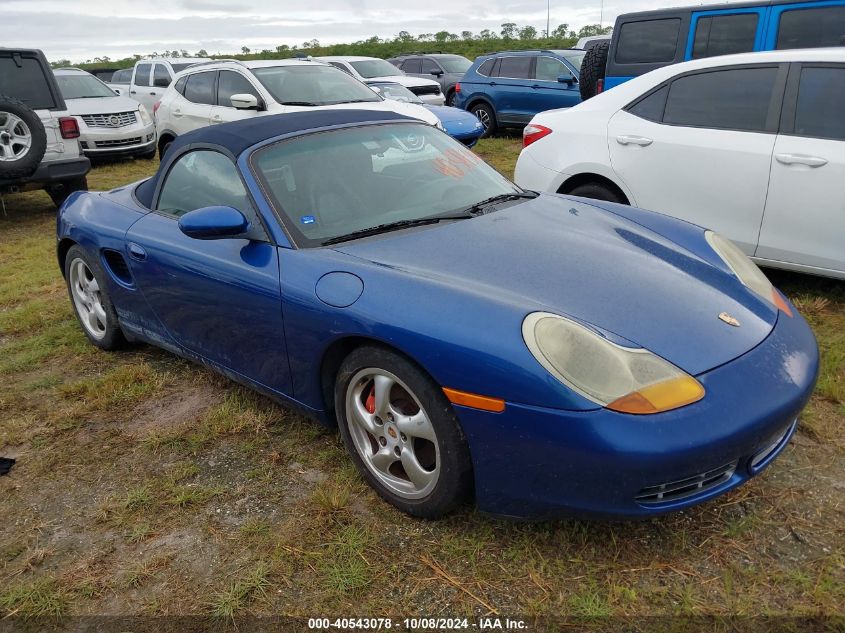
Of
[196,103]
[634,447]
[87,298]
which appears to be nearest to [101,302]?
[87,298]

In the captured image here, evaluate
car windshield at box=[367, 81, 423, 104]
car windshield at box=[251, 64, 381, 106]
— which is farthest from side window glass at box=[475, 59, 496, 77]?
car windshield at box=[251, 64, 381, 106]

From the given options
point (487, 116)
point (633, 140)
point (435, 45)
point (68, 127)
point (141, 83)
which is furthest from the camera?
point (435, 45)

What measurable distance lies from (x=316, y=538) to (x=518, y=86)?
11220mm

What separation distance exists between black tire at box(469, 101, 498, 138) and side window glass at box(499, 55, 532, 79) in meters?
0.62

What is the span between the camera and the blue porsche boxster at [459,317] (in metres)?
2.06

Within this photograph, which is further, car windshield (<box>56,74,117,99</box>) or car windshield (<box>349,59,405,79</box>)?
car windshield (<box>349,59,405,79</box>)

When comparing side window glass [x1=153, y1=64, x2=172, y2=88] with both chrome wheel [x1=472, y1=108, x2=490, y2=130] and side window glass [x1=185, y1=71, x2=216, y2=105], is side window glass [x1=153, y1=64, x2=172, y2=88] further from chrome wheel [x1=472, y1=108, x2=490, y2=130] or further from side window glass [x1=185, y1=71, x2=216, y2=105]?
chrome wheel [x1=472, y1=108, x2=490, y2=130]

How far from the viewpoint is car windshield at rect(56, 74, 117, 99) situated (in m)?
12.0

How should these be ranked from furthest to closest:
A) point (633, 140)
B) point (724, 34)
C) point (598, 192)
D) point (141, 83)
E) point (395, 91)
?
point (141, 83)
point (395, 91)
point (724, 34)
point (598, 192)
point (633, 140)

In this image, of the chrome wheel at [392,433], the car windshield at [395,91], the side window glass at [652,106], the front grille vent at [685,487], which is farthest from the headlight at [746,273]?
the car windshield at [395,91]

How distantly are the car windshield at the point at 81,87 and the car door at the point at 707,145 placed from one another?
33.9 ft

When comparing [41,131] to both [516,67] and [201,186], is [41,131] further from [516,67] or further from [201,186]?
[516,67]

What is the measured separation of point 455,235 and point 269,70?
6.91m

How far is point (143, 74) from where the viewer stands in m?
15.3
